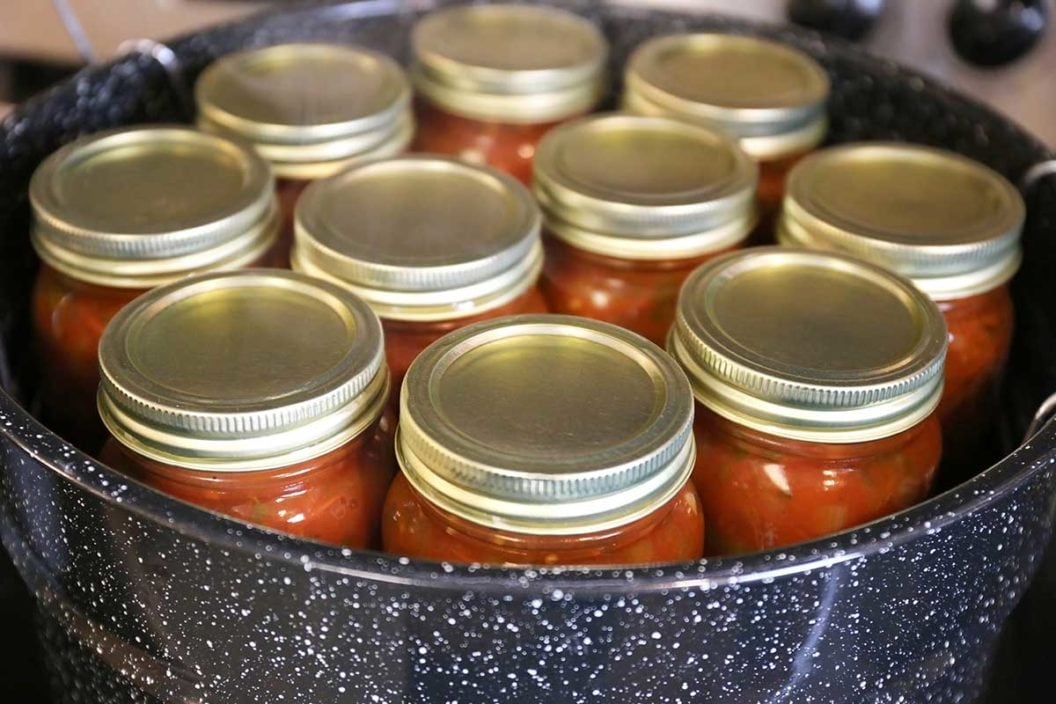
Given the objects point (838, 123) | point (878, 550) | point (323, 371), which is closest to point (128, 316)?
point (323, 371)

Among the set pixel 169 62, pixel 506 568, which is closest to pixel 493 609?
pixel 506 568

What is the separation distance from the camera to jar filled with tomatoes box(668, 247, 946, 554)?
507 mm

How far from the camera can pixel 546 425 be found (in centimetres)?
48

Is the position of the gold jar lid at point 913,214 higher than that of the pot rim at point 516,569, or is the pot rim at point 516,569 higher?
the pot rim at point 516,569

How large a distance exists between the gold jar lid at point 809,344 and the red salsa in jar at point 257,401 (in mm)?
151

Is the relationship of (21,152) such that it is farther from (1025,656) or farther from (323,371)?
(1025,656)

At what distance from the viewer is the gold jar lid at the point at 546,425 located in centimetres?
45

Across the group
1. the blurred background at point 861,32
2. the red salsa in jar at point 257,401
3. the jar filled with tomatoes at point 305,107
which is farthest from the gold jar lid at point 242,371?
the blurred background at point 861,32

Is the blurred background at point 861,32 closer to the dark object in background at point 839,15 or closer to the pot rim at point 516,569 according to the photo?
the dark object in background at point 839,15

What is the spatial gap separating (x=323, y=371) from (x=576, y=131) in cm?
27

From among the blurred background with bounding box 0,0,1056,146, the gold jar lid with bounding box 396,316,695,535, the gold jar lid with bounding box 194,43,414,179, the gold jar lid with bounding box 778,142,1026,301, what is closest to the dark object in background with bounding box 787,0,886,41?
the blurred background with bounding box 0,0,1056,146

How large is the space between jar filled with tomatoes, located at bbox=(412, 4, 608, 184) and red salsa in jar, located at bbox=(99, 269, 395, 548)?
0.24 metres

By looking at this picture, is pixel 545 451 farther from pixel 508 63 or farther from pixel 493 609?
pixel 508 63

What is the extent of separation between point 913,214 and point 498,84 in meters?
0.27
